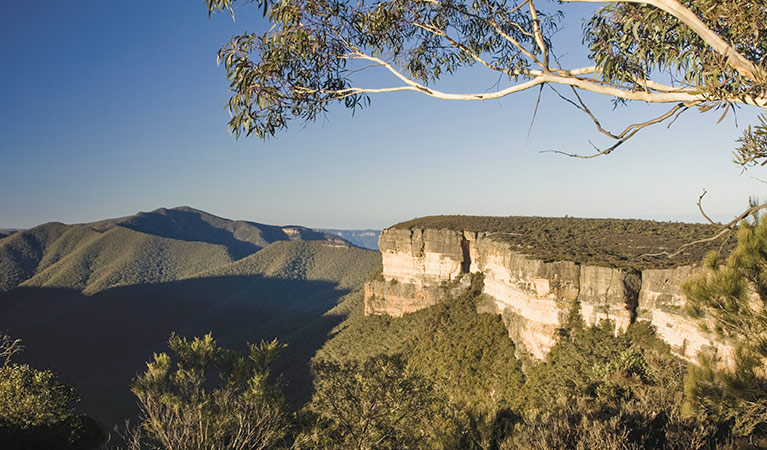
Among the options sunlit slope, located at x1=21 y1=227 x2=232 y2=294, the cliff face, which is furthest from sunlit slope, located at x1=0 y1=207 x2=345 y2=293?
the cliff face

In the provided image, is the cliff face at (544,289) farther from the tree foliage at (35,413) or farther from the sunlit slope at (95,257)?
the sunlit slope at (95,257)

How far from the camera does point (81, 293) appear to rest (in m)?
71.8

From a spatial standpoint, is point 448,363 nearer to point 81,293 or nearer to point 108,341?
point 108,341

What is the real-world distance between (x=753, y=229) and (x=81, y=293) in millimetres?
87543

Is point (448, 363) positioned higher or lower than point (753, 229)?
lower

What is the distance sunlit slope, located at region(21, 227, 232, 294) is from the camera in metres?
76.9

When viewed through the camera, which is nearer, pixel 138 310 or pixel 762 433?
pixel 762 433

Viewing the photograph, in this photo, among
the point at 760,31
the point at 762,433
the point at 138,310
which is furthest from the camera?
the point at 138,310

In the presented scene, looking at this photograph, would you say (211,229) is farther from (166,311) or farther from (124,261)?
(166,311)

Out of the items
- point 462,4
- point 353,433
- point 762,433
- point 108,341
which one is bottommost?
point 108,341

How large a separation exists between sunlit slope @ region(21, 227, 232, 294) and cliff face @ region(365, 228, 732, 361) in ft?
208

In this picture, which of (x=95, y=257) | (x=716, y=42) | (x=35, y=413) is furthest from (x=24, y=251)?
(x=716, y=42)

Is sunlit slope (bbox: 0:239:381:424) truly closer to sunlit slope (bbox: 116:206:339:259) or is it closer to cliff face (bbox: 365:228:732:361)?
cliff face (bbox: 365:228:732:361)

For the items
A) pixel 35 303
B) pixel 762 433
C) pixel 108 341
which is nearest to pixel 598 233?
pixel 762 433
